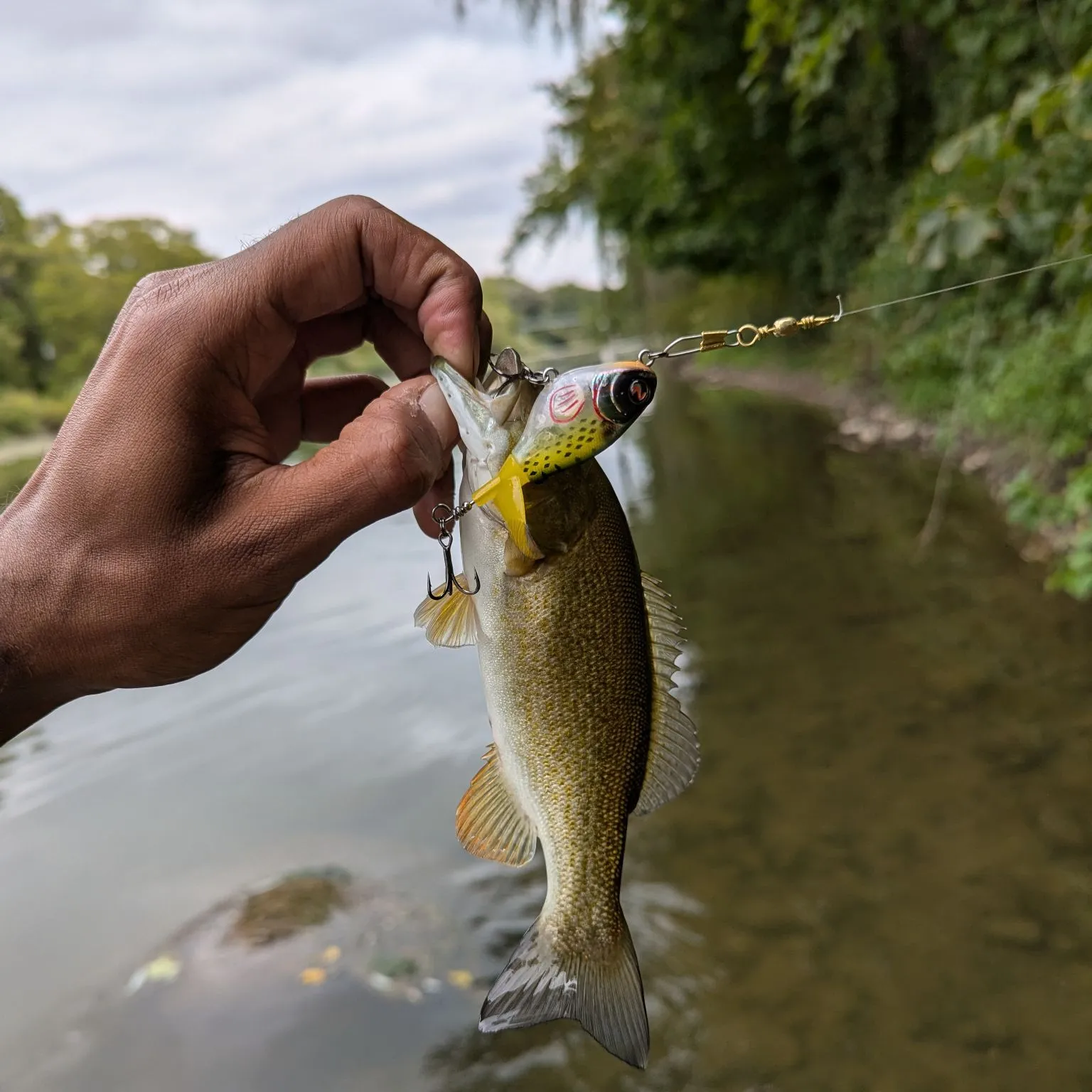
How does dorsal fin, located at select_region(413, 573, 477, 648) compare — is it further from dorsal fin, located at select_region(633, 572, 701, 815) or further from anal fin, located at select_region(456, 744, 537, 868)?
dorsal fin, located at select_region(633, 572, 701, 815)

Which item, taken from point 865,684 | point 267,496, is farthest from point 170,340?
point 865,684

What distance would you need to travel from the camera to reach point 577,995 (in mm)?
1863

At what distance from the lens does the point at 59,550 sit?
1708 mm

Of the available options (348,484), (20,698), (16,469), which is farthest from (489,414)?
(16,469)

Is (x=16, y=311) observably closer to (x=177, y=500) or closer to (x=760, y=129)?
(x=760, y=129)

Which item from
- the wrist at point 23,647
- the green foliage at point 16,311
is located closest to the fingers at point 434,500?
the wrist at point 23,647

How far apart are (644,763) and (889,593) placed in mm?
5134

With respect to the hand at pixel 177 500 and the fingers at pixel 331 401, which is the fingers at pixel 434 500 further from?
the fingers at pixel 331 401

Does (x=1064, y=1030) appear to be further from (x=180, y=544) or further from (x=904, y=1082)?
(x=180, y=544)

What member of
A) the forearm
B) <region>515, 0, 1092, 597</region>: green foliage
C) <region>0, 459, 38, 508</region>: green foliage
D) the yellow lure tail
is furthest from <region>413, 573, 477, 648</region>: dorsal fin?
<region>0, 459, 38, 508</region>: green foliage

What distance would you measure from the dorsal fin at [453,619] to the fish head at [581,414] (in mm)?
350

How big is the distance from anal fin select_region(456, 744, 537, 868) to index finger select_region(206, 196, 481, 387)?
938 mm

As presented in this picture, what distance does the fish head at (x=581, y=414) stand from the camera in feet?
5.48

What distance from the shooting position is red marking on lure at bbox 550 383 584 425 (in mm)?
1691
